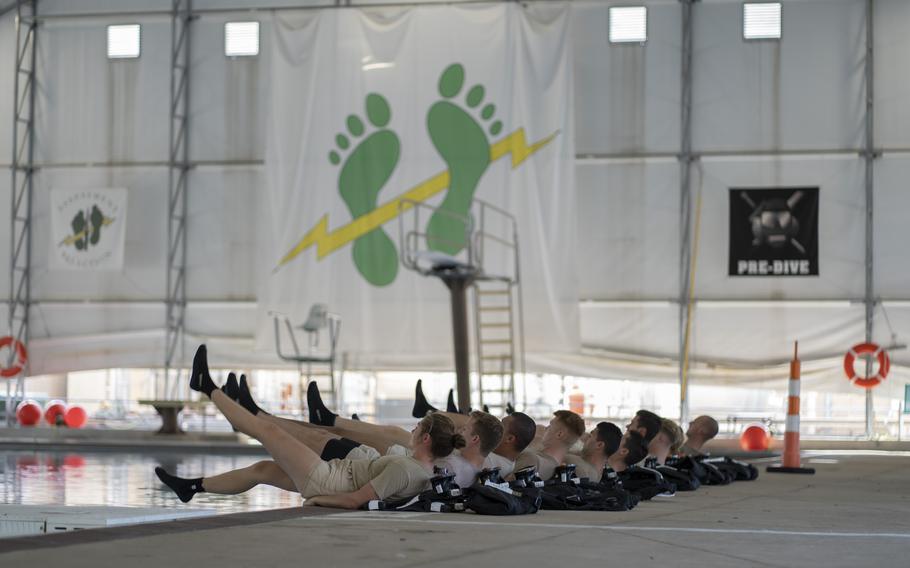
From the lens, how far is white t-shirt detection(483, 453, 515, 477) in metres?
5.92

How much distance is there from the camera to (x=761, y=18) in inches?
798

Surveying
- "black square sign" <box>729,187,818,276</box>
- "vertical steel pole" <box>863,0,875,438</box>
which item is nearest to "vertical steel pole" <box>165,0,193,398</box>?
"black square sign" <box>729,187,818,276</box>

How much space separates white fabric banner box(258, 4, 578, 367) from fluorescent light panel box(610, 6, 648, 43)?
1.06 meters

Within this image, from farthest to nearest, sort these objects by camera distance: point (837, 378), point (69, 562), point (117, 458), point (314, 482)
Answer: point (837, 378)
point (117, 458)
point (314, 482)
point (69, 562)

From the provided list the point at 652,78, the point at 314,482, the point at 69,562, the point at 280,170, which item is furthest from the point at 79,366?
the point at 69,562

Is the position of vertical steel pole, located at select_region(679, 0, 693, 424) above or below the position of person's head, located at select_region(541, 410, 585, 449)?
above

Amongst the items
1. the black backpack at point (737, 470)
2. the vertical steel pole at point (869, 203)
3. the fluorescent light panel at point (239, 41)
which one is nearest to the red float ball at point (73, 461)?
the black backpack at point (737, 470)

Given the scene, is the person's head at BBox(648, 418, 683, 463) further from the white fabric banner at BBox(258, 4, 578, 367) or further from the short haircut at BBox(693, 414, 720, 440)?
the white fabric banner at BBox(258, 4, 578, 367)

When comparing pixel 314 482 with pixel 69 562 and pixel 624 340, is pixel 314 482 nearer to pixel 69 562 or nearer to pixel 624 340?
pixel 69 562

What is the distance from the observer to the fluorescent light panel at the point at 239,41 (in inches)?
846

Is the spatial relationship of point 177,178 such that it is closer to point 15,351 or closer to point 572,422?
point 15,351

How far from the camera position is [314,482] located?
5.54 m

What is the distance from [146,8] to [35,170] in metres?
3.30

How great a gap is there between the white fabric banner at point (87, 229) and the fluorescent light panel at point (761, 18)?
10.3m
